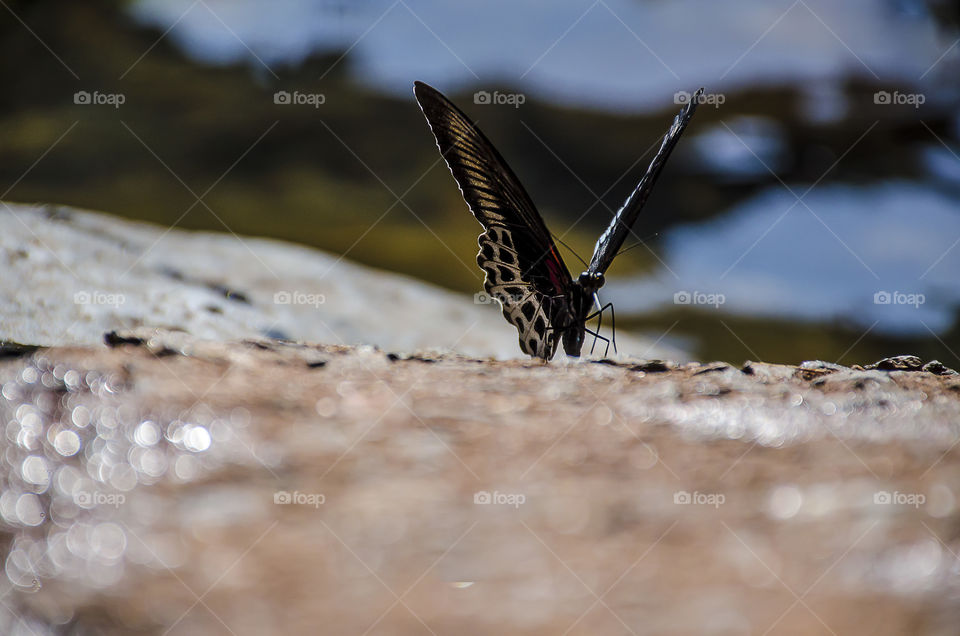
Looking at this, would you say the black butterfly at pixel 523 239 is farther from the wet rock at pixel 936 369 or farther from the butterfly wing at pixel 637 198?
the wet rock at pixel 936 369

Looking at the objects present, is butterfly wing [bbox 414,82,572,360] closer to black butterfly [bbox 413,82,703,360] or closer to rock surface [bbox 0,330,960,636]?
black butterfly [bbox 413,82,703,360]

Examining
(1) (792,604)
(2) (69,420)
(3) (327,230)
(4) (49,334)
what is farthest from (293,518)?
(3) (327,230)

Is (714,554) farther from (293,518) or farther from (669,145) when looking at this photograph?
(669,145)

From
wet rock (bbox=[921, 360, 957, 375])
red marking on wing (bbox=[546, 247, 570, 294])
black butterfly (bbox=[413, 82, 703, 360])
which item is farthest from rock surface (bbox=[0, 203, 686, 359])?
wet rock (bbox=[921, 360, 957, 375])

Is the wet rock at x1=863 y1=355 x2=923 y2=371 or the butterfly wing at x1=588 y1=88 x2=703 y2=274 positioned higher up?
the butterfly wing at x1=588 y1=88 x2=703 y2=274

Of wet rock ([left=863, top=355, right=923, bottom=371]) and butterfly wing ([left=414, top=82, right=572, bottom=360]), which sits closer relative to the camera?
wet rock ([left=863, top=355, right=923, bottom=371])

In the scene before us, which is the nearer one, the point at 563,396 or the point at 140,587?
the point at 140,587

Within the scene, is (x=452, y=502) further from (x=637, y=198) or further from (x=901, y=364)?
(x=637, y=198)

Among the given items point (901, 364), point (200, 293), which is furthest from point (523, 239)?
point (200, 293)
